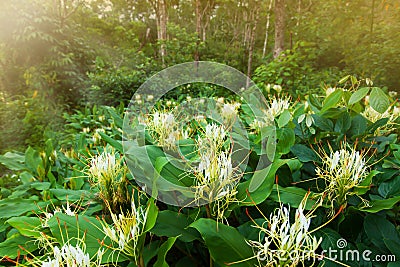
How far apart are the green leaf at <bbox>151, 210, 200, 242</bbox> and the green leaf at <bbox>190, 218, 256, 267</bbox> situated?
91 millimetres

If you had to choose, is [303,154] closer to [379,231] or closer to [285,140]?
[285,140]

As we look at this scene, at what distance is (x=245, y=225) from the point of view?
61 cm

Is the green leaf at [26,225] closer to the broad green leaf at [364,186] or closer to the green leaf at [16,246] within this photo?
the green leaf at [16,246]

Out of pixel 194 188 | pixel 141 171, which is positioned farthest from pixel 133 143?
pixel 194 188

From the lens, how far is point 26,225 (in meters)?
0.60

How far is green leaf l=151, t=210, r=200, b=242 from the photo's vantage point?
→ 550 mm

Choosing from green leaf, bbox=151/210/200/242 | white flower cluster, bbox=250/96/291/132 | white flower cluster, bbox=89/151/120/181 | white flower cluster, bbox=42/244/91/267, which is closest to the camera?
white flower cluster, bbox=42/244/91/267

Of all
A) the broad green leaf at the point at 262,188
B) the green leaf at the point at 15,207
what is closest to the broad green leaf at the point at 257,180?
the broad green leaf at the point at 262,188

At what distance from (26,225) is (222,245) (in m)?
0.40

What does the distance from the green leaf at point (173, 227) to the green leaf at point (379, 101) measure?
0.60m

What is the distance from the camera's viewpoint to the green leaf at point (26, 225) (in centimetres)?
56

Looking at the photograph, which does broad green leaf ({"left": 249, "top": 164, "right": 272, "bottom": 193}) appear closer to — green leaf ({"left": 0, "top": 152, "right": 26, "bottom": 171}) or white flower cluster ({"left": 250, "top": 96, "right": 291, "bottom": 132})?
white flower cluster ({"left": 250, "top": 96, "right": 291, "bottom": 132})

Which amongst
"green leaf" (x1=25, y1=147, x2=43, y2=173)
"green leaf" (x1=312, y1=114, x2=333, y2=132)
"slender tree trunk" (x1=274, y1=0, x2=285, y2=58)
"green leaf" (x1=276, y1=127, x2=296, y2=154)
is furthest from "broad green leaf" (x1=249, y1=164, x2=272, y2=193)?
"slender tree trunk" (x1=274, y1=0, x2=285, y2=58)

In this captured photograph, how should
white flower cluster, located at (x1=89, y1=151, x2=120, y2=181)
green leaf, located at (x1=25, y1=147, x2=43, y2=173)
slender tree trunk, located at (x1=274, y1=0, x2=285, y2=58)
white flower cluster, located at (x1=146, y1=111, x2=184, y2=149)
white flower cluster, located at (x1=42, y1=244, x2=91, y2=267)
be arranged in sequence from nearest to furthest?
white flower cluster, located at (x1=42, y1=244, x2=91, y2=267), white flower cluster, located at (x1=89, y1=151, x2=120, y2=181), white flower cluster, located at (x1=146, y1=111, x2=184, y2=149), green leaf, located at (x1=25, y1=147, x2=43, y2=173), slender tree trunk, located at (x1=274, y1=0, x2=285, y2=58)
